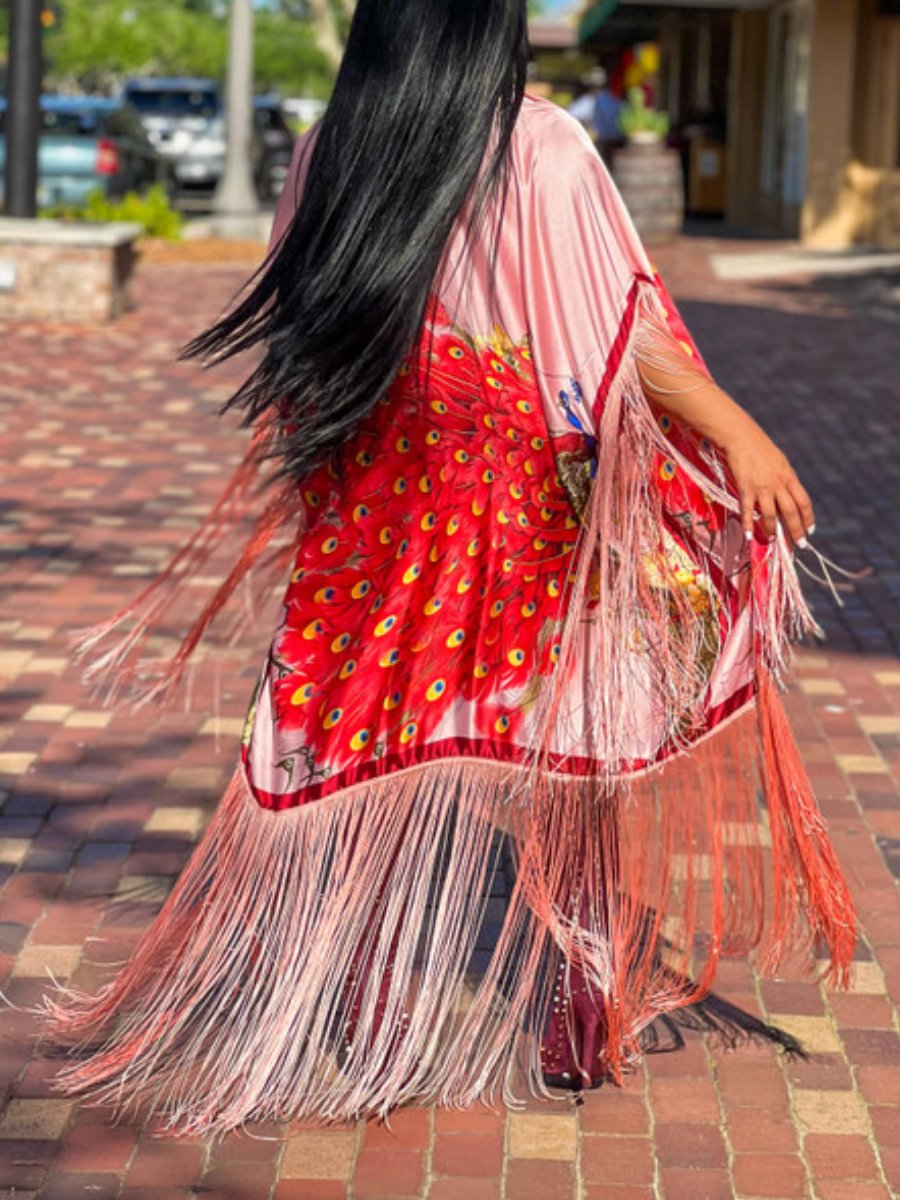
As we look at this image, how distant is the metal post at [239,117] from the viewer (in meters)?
20.6

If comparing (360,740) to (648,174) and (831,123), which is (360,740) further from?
(831,123)

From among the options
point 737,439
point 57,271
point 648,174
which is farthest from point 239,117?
point 737,439

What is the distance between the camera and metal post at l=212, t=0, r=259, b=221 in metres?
20.6

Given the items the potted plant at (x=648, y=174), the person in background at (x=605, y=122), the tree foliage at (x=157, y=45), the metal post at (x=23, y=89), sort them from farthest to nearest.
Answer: the tree foliage at (x=157, y=45), the person in background at (x=605, y=122), the potted plant at (x=648, y=174), the metal post at (x=23, y=89)

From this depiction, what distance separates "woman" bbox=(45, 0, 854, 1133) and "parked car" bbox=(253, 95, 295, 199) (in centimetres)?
2430

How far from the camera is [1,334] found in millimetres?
12891

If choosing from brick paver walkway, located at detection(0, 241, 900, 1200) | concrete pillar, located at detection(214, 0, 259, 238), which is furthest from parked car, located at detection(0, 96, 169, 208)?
brick paver walkway, located at detection(0, 241, 900, 1200)

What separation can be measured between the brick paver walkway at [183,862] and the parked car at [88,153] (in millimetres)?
14136

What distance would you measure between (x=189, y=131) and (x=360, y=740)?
2798 centimetres

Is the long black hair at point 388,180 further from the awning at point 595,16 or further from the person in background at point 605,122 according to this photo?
the awning at point 595,16

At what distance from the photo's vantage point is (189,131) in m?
29.9

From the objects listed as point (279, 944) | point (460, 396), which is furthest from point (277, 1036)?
point (460, 396)

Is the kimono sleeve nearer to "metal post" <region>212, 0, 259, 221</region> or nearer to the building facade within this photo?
"metal post" <region>212, 0, 259, 221</region>

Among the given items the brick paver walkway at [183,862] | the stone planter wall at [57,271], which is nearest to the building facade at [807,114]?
the stone planter wall at [57,271]
